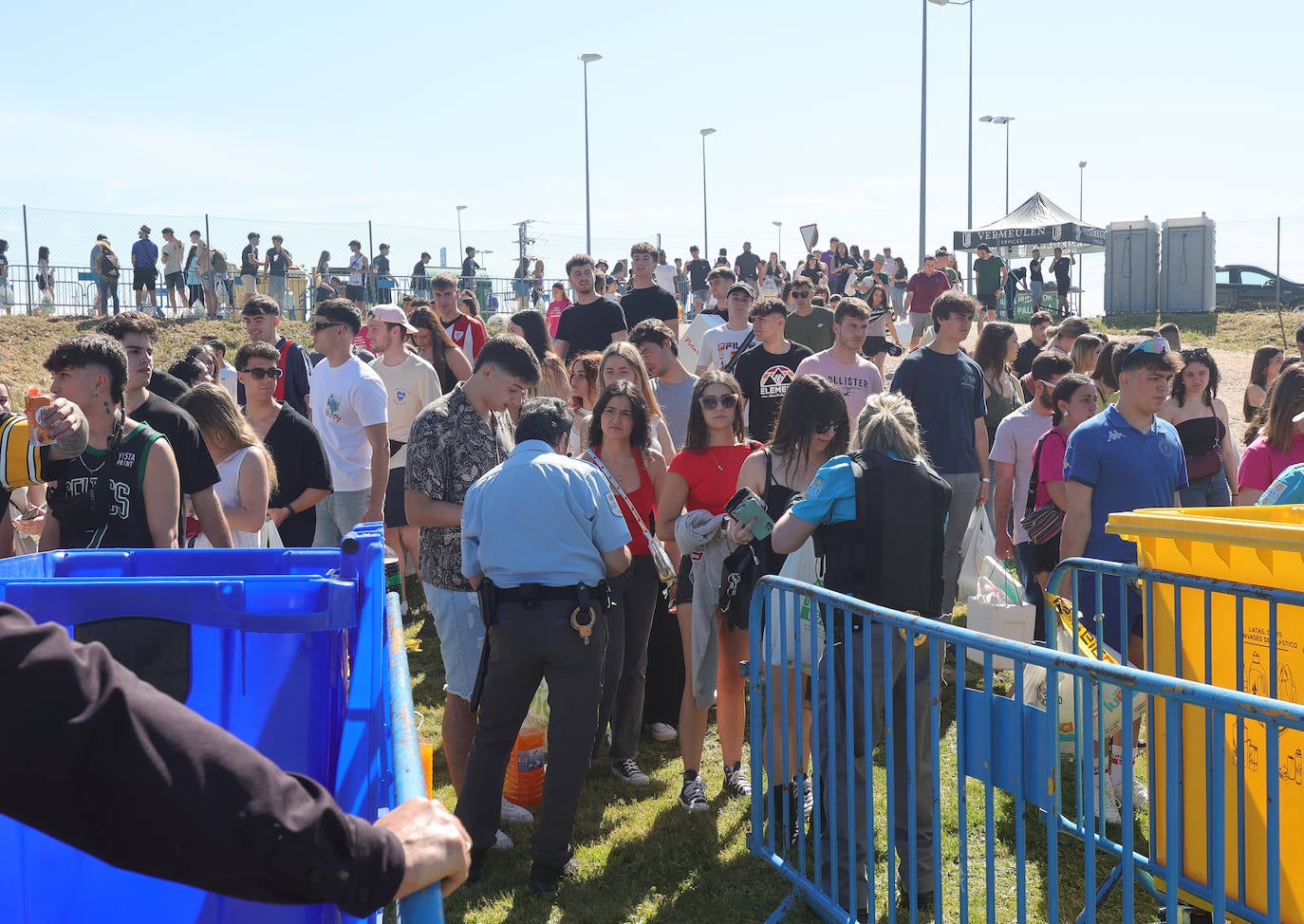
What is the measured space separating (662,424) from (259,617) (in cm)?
406

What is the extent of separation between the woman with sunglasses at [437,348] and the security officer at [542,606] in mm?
4115

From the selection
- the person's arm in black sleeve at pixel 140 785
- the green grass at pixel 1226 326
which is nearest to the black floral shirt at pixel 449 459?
the person's arm in black sleeve at pixel 140 785

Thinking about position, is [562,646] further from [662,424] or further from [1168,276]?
[1168,276]

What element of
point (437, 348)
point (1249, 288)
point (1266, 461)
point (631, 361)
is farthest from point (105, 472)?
point (1249, 288)

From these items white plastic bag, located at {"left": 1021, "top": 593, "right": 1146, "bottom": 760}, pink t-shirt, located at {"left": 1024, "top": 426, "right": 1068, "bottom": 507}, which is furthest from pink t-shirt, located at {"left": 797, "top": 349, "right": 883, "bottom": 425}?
white plastic bag, located at {"left": 1021, "top": 593, "right": 1146, "bottom": 760}

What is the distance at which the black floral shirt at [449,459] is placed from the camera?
493 centimetres

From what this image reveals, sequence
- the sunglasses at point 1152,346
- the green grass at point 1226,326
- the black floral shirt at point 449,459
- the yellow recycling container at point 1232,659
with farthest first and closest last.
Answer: the green grass at point 1226,326 → the sunglasses at point 1152,346 → the black floral shirt at point 449,459 → the yellow recycling container at point 1232,659

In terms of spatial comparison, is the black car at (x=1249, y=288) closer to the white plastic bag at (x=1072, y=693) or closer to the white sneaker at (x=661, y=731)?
the white sneaker at (x=661, y=731)

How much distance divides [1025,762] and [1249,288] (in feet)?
96.0

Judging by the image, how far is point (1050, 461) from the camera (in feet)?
19.5

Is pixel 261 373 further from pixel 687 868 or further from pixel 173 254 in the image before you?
pixel 173 254

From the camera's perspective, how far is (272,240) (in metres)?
25.1

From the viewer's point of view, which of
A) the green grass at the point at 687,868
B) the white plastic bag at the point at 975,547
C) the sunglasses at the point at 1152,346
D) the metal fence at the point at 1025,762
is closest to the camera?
the metal fence at the point at 1025,762

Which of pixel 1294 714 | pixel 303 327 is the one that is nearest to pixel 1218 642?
pixel 1294 714
